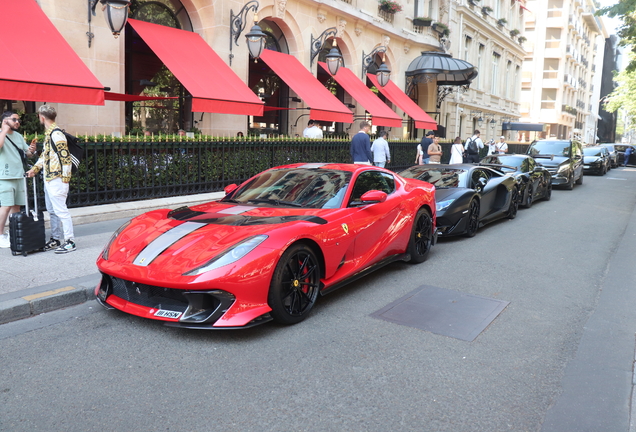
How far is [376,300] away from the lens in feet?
18.0

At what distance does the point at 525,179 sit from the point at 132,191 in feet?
28.2

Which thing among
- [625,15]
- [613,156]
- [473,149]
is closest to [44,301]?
[473,149]

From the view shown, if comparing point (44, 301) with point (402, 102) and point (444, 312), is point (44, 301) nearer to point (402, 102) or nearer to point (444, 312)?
point (444, 312)

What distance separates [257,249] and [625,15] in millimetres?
21513

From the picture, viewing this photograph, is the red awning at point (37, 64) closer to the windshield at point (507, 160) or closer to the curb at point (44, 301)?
the curb at point (44, 301)

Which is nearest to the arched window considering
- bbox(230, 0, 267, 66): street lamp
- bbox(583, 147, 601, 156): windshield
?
bbox(230, 0, 267, 66): street lamp

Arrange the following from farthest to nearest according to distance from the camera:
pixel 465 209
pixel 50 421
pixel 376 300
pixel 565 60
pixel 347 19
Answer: pixel 565 60 → pixel 347 19 → pixel 465 209 → pixel 376 300 → pixel 50 421

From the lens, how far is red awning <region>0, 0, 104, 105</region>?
808cm

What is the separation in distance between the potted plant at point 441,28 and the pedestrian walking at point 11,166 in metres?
22.7

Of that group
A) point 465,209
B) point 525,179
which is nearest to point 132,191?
point 465,209

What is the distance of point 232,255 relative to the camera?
422cm

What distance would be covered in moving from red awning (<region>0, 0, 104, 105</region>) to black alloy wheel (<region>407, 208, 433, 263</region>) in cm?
590

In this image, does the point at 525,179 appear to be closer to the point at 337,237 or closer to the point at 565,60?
the point at 337,237

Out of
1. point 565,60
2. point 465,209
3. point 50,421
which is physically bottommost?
point 50,421
